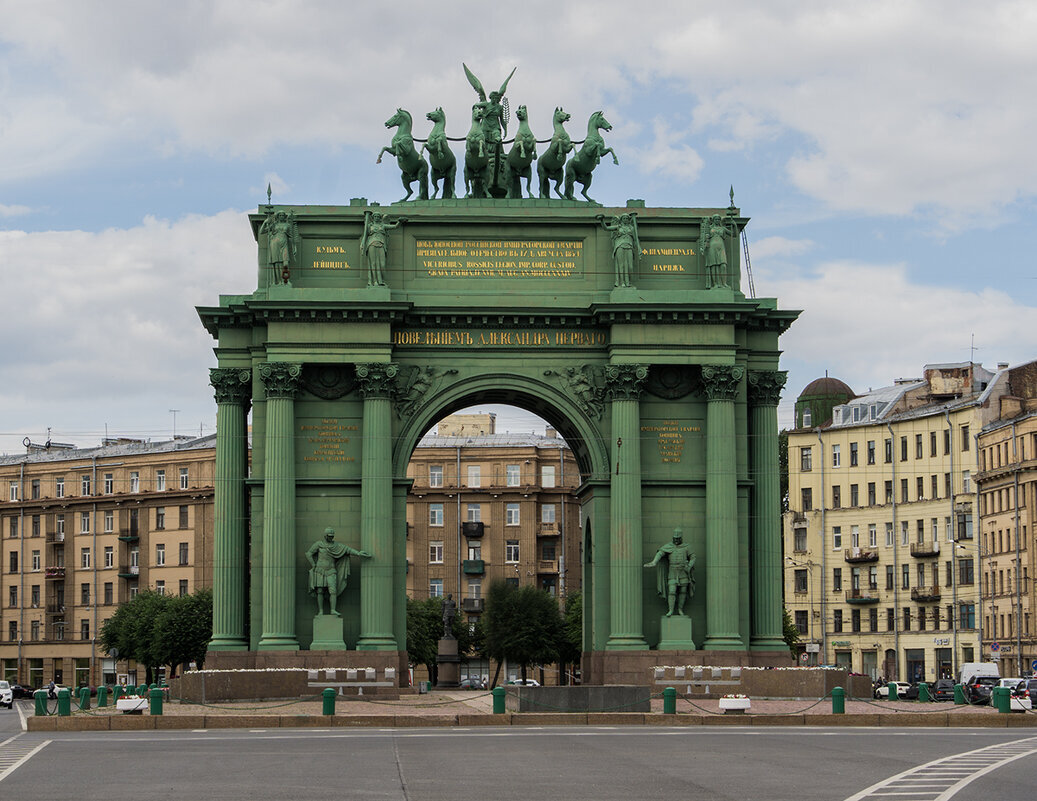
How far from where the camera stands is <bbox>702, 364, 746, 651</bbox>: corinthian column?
188ft

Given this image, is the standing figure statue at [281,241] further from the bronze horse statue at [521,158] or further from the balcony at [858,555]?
the balcony at [858,555]

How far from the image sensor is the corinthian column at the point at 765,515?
59.3 metres

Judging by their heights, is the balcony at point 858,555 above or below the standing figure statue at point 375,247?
below

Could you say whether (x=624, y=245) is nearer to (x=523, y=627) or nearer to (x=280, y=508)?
(x=280, y=508)

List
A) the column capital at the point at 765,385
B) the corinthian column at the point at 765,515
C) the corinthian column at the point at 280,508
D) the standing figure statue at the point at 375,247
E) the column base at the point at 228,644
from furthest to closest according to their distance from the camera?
the column capital at the point at 765,385 → the corinthian column at the point at 765,515 → the standing figure statue at the point at 375,247 → the column base at the point at 228,644 → the corinthian column at the point at 280,508

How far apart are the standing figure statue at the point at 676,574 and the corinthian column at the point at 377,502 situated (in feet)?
27.5

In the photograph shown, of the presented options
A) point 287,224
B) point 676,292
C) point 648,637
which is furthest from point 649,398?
point 287,224

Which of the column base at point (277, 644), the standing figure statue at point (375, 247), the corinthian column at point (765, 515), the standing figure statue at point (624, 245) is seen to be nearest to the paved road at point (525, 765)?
the column base at point (277, 644)

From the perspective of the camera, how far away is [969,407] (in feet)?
323

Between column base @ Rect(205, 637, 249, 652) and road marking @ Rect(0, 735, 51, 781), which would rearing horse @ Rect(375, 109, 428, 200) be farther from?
road marking @ Rect(0, 735, 51, 781)

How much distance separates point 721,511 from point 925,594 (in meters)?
46.2

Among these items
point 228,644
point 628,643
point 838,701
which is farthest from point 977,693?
point 228,644

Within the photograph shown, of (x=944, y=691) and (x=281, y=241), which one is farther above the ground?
(x=281, y=241)

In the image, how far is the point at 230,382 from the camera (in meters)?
59.0
